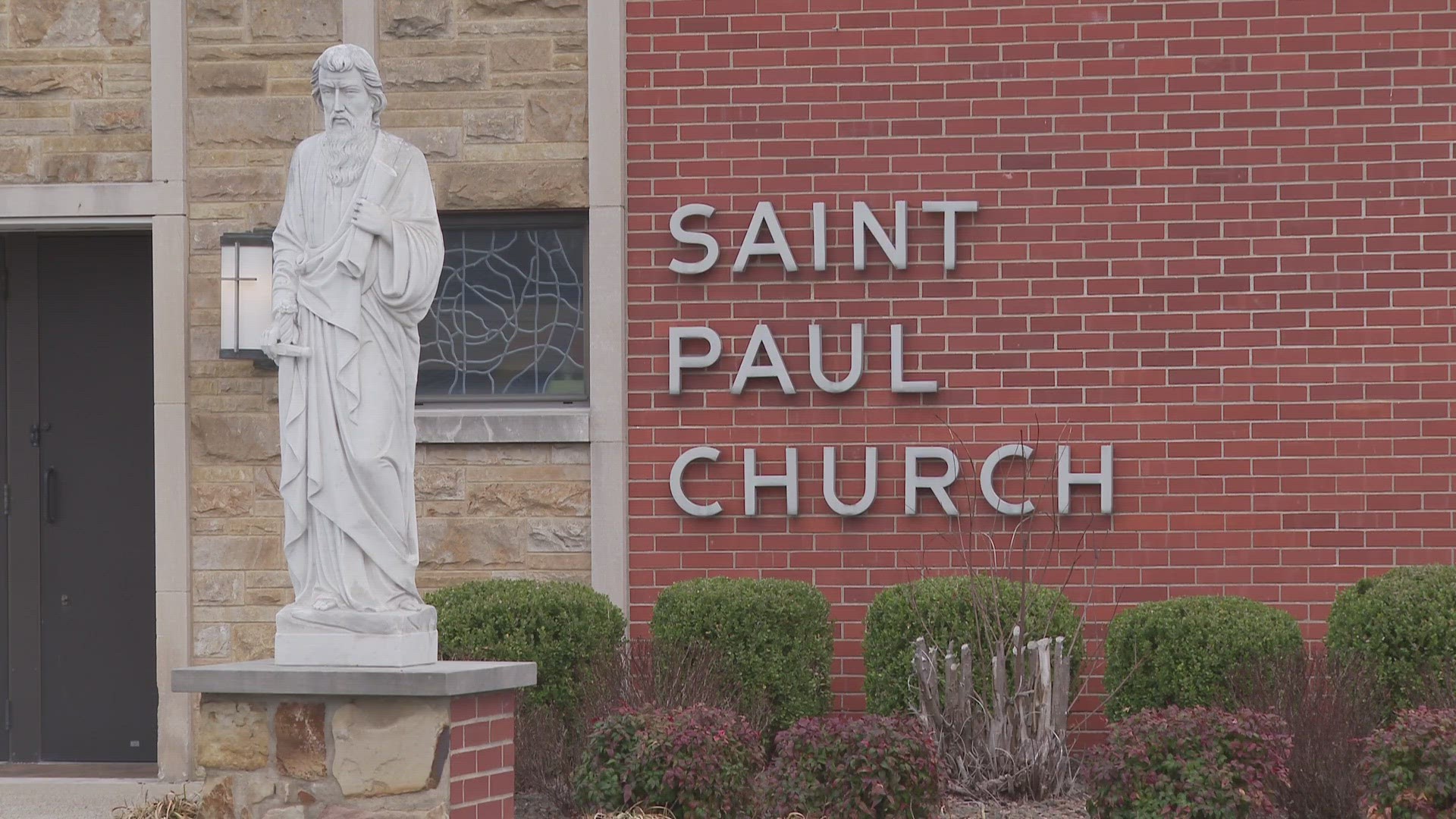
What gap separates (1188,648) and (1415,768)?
1.96 m

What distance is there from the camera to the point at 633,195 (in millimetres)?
10164

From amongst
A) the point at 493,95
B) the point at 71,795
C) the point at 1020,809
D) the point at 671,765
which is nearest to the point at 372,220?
the point at 671,765

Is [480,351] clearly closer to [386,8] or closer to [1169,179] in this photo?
[386,8]

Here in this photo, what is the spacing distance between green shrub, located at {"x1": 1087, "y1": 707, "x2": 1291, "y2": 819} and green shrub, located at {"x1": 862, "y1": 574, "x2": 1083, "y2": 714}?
1.58 meters

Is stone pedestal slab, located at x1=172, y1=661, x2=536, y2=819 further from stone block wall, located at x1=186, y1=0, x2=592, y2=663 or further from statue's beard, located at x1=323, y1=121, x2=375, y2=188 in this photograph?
stone block wall, located at x1=186, y1=0, x2=592, y2=663

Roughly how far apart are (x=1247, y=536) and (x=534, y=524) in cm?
390

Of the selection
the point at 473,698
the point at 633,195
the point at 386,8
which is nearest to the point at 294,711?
the point at 473,698

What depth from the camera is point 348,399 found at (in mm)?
6855

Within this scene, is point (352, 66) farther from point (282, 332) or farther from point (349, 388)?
point (349, 388)

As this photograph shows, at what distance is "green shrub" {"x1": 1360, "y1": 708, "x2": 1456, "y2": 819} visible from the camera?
6773 mm

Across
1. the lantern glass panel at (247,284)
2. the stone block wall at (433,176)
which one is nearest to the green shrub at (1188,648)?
the stone block wall at (433,176)

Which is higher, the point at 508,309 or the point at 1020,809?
the point at 508,309

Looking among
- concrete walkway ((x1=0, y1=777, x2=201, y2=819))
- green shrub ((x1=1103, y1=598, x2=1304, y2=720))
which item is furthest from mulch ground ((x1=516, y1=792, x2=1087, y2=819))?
concrete walkway ((x1=0, y1=777, x2=201, y2=819))

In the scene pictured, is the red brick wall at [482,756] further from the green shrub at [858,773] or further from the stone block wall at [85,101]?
the stone block wall at [85,101]
